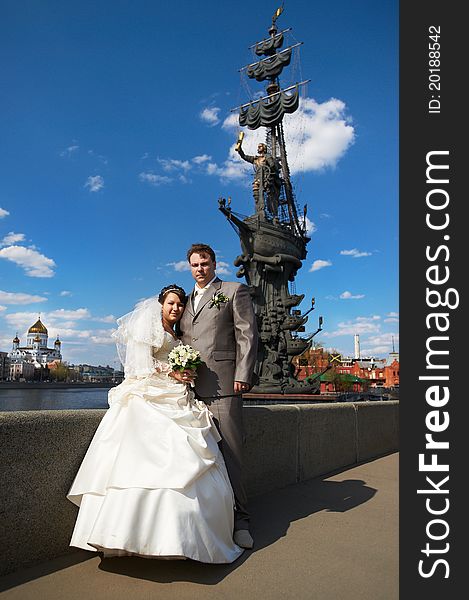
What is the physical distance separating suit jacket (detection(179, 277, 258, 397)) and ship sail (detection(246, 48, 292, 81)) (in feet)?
144

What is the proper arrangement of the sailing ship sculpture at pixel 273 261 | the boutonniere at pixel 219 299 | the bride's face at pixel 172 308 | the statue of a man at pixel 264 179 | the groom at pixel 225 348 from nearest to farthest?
the groom at pixel 225 348 → the boutonniere at pixel 219 299 → the bride's face at pixel 172 308 → the sailing ship sculpture at pixel 273 261 → the statue of a man at pixel 264 179

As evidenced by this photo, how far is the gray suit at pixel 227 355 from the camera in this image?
362 centimetres

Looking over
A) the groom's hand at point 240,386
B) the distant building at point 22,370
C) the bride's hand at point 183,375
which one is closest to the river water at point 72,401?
the groom's hand at point 240,386

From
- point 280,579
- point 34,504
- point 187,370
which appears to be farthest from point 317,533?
point 34,504

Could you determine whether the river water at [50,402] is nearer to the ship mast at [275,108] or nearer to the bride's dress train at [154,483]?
the ship mast at [275,108]

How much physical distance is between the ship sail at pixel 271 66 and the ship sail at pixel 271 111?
2854 millimetres

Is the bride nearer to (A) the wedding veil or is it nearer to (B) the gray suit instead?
(A) the wedding veil

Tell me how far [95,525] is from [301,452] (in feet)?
10.8

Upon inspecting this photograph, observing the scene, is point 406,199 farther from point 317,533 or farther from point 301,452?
point 301,452

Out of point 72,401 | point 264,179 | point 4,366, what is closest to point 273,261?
point 264,179

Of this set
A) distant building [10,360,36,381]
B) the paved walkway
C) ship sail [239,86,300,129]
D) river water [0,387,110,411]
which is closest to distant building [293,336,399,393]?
river water [0,387,110,411]

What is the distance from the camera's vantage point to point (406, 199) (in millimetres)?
3186

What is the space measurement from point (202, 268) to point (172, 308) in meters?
0.41

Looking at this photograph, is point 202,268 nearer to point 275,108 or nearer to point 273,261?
point 273,261
